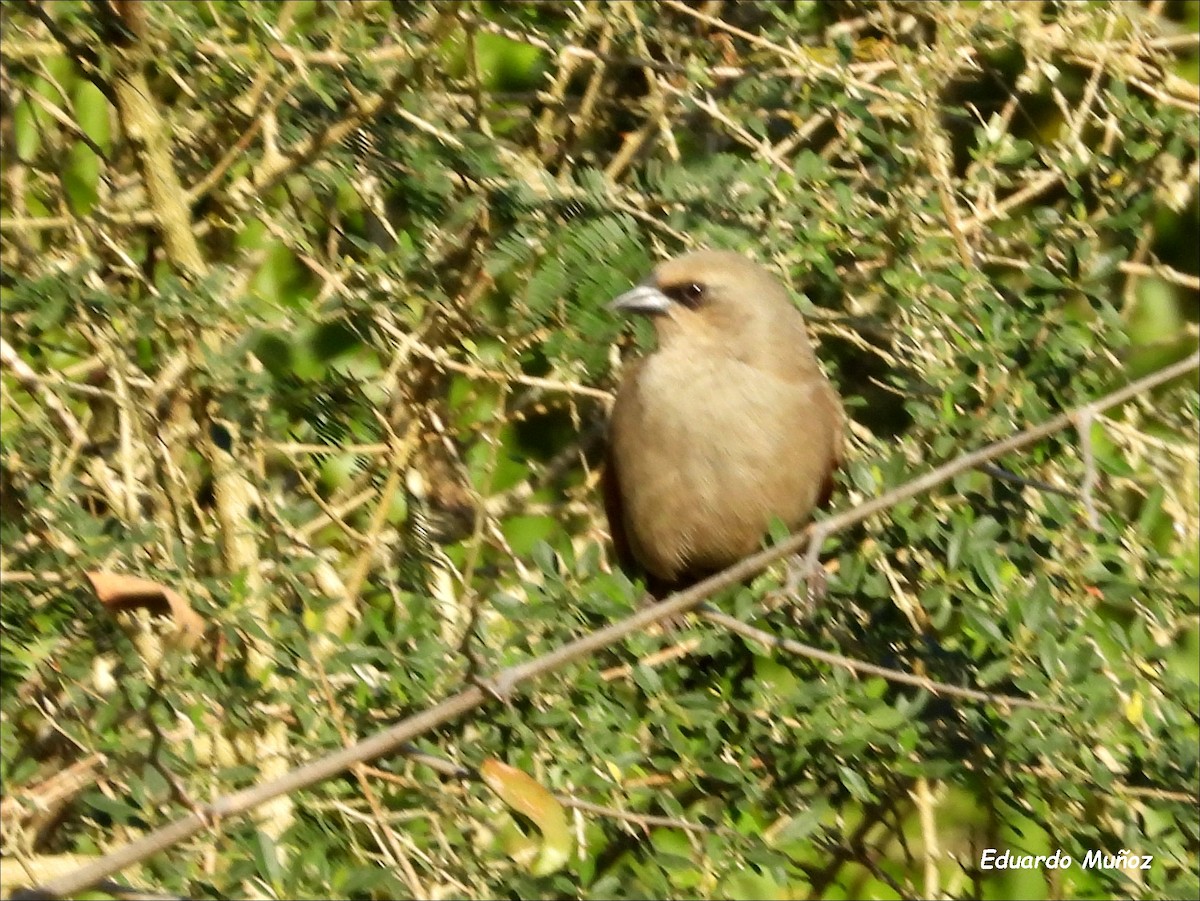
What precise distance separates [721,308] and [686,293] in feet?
0.33

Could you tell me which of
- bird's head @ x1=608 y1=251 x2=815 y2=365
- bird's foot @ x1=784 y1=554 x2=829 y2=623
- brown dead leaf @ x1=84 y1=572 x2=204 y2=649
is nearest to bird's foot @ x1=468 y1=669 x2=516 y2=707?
brown dead leaf @ x1=84 y1=572 x2=204 y2=649

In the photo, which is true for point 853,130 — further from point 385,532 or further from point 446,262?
point 385,532

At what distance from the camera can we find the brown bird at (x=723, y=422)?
3.80m

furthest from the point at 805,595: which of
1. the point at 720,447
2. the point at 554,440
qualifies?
the point at 554,440

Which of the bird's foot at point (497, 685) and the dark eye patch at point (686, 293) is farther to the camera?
the dark eye patch at point (686, 293)

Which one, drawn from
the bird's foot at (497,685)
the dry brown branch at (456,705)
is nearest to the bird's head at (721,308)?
the dry brown branch at (456,705)

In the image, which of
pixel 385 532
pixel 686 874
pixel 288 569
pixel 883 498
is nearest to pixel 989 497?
pixel 883 498

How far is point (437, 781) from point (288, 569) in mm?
474

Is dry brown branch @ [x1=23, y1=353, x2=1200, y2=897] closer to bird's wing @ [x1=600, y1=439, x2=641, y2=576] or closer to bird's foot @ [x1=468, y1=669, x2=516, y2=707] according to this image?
bird's foot @ [x1=468, y1=669, x2=516, y2=707]

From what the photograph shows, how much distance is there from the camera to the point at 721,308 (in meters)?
3.79

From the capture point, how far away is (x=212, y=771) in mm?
2686

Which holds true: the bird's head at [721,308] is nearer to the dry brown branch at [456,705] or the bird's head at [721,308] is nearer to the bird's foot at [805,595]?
the bird's foot at [805,595]

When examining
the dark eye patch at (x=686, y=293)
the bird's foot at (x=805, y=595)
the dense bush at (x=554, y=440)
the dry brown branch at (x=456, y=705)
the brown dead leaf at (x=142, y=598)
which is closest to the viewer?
the dry brown branch at (x=456, y=705)

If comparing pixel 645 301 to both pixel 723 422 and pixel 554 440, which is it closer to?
pixel 723 422
